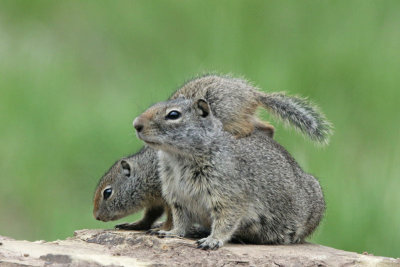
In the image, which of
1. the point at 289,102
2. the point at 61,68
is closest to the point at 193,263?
the point at 289,102

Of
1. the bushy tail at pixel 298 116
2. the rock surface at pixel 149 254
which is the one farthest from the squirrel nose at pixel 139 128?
the bushy tail at pixel 298 116

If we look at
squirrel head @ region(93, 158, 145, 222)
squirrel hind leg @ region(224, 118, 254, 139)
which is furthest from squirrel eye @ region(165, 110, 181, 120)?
squirrel head @ region(93, 158, 145, 222)

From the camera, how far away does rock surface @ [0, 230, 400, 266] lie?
716 centimetres

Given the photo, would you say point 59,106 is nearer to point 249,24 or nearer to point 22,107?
point 22,107

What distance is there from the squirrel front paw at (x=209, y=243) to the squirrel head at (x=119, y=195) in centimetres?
120

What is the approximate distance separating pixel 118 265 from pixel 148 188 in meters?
1.81

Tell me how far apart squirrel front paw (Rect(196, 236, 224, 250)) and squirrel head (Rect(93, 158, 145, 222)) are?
1197mm

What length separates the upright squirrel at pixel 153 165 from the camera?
8867 mm

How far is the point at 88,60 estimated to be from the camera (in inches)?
576

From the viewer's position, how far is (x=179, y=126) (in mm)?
8164

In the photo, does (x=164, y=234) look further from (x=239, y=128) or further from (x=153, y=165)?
(x=239, y=128)

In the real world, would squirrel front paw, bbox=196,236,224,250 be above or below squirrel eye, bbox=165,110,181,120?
below

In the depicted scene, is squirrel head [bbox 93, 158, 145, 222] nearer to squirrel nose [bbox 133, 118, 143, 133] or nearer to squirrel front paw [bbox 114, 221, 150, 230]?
squirrel front paw [bbox 114, 221, 150, 230]

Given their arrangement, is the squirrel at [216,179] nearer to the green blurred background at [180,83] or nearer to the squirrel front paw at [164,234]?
the squirrel front paw at [164,234]
